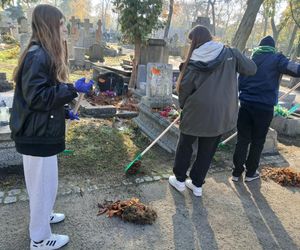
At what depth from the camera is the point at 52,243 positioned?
8.90ft

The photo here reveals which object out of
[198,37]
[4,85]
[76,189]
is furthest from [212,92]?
[4,85]

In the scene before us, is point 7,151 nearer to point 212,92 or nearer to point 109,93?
point 212,92

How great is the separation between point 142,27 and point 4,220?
7.02 meters

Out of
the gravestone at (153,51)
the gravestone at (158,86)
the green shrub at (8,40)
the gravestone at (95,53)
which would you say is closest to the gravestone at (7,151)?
the gravestone at (158,86)

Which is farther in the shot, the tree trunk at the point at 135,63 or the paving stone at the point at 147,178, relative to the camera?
the tree trunk at the point at 135,63

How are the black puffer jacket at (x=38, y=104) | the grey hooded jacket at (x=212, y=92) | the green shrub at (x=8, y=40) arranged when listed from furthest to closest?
the green shrub at (x=8, y=40) < the grey hooded jacket at (x=212, y=92) < the black puffer jacket at (x=38, y=104)

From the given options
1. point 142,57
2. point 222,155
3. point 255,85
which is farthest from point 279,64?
point 142,57

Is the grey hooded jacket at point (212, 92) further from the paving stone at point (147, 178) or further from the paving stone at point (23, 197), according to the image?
the paving stone at point (23, 197)

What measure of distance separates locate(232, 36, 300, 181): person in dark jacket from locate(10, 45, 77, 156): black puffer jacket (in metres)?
2.59

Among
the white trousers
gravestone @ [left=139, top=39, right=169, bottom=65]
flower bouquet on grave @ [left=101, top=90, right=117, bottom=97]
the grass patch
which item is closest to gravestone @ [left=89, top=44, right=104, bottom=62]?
gravestone @ [left=139, top=39, right=169, bottom=65]

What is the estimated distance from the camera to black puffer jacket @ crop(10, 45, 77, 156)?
2.17m

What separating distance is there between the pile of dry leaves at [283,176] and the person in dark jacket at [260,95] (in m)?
0.56

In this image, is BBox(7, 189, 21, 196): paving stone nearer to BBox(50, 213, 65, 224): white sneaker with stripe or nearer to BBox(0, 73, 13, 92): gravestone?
BBox(50, 213, 65, 224): white sneaker with stripe

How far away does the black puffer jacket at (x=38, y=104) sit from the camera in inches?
85.5
